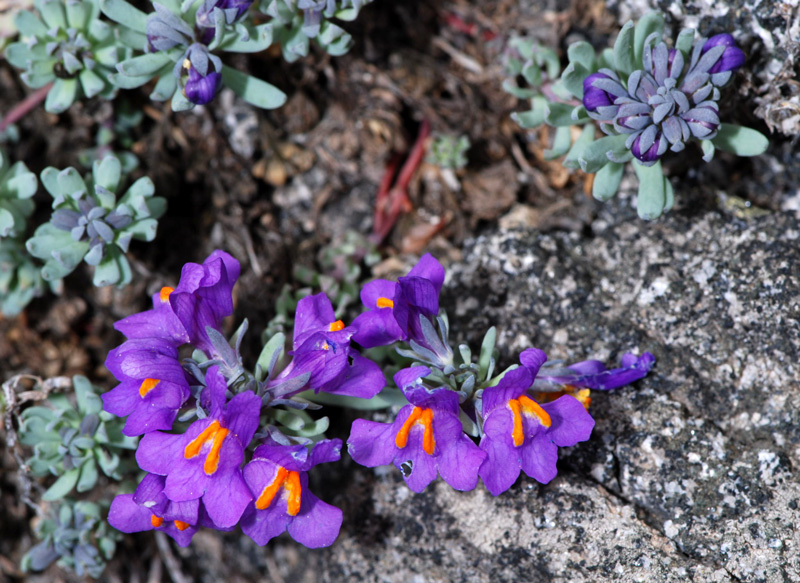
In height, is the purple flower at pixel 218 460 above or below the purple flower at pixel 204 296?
below

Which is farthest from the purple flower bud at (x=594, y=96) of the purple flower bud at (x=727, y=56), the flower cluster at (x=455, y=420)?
the flower cluster at (x=455, y=420)

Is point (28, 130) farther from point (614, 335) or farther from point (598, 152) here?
point (614, 335)

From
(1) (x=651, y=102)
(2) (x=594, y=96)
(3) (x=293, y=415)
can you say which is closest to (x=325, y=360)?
(3) (x=293, y=415)

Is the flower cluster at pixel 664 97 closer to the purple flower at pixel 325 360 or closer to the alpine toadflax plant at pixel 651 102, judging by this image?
the alpine toadflax plant at pixel 651 102

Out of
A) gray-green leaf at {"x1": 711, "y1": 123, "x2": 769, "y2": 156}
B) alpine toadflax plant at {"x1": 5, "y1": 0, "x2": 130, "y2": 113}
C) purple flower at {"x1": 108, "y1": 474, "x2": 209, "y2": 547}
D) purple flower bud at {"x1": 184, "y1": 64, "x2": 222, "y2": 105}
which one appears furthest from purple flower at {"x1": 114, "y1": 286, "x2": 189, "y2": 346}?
gray-green leaf at {"x1": 711, "y1": 123, "x2": 769, "y2": 156}

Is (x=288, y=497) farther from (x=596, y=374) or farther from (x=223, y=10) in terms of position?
(x=223, y=10)

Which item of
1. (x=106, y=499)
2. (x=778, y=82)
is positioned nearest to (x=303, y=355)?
(x=106, y=499)
